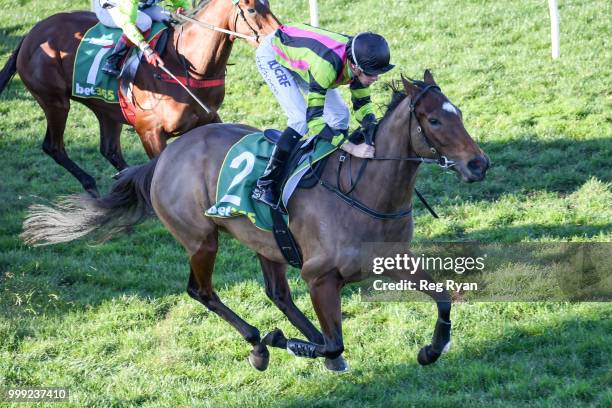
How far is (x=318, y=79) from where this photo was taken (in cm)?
569

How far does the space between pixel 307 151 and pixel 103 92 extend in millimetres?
3698

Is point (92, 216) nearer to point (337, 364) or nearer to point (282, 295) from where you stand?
point (282, 295)

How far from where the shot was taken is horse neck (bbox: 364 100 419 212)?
18.2ft

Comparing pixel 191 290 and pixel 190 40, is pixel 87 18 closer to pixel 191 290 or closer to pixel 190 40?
pixel 190 40

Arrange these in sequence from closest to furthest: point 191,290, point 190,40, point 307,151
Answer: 1. point 307,151
2. point 191,290
3. point 190,40

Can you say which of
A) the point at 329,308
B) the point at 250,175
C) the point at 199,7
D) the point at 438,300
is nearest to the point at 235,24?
Answer: the point at 199,7

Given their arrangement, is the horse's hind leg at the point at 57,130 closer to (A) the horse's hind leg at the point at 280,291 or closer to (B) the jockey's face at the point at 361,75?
(A) the horse's hind leg at the point at 280,291

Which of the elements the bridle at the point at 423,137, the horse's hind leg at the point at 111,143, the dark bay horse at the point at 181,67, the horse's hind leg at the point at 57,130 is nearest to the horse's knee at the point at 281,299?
the bridle at the point at 423,137

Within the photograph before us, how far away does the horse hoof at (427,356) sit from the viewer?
19.3 ft

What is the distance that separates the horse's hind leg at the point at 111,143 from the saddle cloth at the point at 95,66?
0.51m

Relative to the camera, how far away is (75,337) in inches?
290

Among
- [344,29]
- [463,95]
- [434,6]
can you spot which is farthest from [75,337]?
[434,6]

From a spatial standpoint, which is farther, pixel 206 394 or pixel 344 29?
pixel 344 29

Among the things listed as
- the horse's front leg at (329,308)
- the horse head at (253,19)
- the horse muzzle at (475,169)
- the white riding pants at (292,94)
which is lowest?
the horse's front leg at (329,308)
